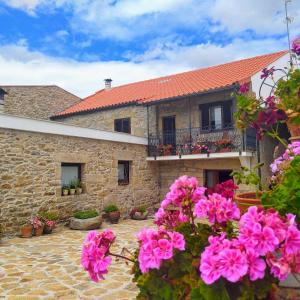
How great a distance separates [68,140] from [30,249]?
4044 mm

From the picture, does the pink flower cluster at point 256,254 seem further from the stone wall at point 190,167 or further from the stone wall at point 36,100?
→ the stone wall at point 36,100

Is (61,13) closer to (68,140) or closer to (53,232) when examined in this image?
(68,140)

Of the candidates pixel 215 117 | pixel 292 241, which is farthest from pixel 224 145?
pixel 292 241

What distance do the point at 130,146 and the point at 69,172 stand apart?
3091 mm

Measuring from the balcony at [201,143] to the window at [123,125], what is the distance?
1.41 metres

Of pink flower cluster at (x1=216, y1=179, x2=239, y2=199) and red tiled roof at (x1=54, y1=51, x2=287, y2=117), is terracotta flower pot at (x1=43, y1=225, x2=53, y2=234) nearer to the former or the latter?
red tiled roof at (x1=54, y1=51, x2=287, y2=117)

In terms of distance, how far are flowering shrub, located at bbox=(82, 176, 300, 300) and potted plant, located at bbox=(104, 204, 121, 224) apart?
956 cm

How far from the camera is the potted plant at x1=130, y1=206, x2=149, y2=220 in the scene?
12398 millimetres

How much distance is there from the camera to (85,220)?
9.92 meters

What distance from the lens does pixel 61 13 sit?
10719mm

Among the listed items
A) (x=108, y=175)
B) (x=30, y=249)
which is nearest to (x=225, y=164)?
(x=108, y=175)

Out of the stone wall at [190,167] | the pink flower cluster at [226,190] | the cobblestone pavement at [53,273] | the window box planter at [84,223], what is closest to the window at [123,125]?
the stone wall at [190,167]

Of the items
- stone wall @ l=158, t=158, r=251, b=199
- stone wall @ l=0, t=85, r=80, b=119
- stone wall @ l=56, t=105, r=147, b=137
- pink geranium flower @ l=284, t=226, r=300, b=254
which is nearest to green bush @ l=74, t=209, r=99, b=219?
stone wall @ l=56, t=105, r=147, b=137

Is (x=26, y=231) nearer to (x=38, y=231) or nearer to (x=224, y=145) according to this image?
(x=38, y=231)
